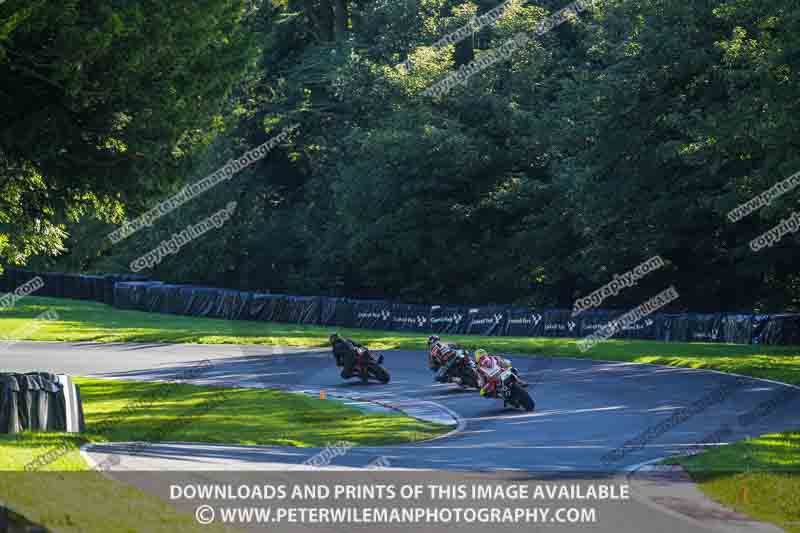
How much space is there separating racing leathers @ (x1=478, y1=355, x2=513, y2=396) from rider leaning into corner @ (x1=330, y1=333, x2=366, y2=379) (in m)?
4.98

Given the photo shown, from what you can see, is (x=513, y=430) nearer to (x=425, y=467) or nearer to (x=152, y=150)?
(x=425, y=467)

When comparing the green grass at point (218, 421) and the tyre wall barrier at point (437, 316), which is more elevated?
the tyre wall barrier at point (437, 316)

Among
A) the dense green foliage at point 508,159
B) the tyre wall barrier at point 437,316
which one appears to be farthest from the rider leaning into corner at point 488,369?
the tyre wall barrier at point 437,316

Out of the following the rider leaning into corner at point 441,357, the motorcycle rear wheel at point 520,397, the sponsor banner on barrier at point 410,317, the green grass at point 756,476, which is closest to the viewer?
the green grass at point 756,476

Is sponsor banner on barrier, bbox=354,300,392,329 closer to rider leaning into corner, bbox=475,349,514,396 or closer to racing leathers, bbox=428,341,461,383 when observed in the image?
racing leathers, bbox=428,341,461,383

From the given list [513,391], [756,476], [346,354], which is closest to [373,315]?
[346,354]

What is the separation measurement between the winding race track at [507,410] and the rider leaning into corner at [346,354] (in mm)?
395

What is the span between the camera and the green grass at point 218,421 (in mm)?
18169

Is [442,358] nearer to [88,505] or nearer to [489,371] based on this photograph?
[489,371]

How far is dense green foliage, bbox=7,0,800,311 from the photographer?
1581 inches

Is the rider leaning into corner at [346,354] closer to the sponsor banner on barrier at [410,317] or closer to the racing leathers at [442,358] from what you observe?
the racing leathers at [442,358]

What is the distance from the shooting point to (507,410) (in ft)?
72.8

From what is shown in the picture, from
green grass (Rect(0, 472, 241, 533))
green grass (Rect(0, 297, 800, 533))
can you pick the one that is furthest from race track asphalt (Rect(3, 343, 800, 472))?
green grass (Rect(0, 472, 241, 533))

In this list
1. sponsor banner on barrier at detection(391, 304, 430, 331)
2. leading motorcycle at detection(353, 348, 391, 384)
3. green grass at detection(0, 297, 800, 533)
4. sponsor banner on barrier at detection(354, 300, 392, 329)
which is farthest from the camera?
sponsor banner on barrier at detection(354, 300, 392, 329)
